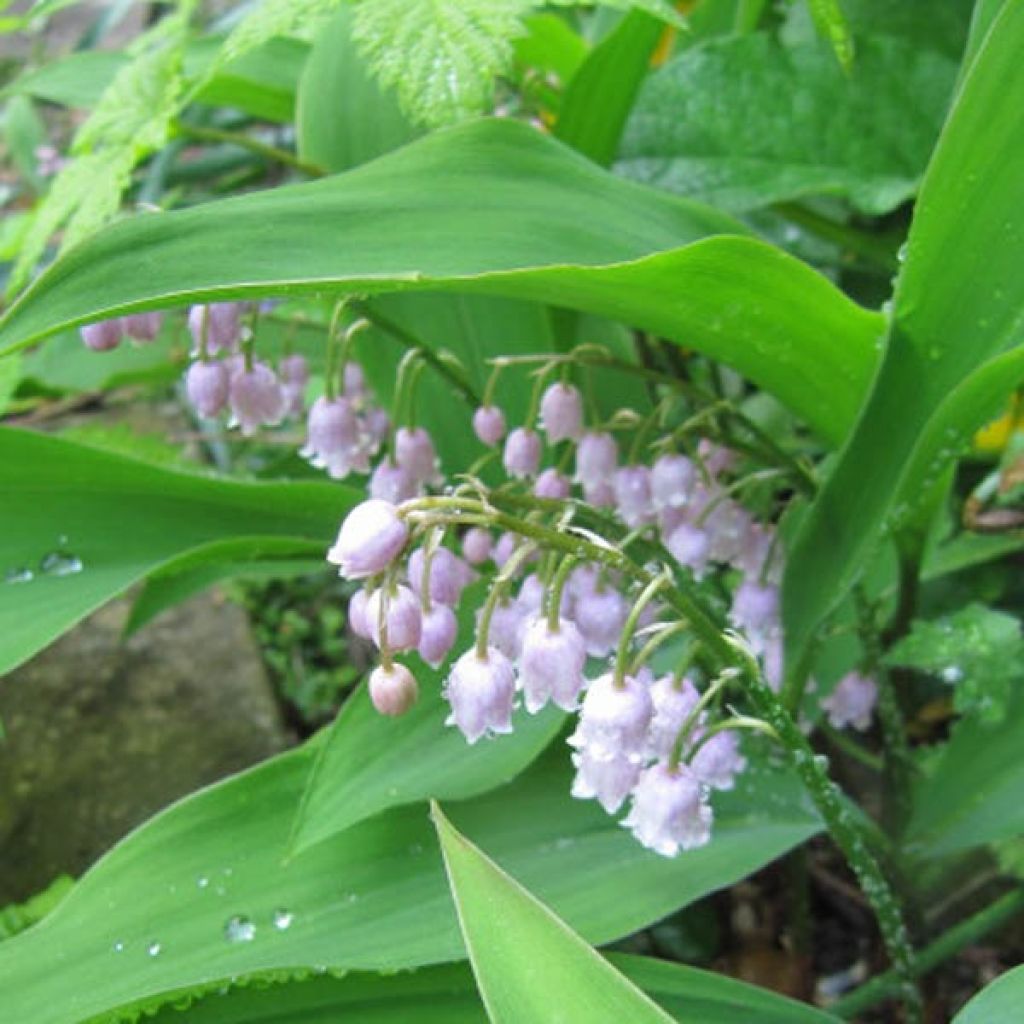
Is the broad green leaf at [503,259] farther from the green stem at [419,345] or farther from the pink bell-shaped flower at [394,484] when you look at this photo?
the pink bell-shaped flower at [394,484]

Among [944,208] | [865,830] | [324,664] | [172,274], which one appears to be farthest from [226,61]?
[324,664]

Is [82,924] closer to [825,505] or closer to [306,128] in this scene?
[825,505]

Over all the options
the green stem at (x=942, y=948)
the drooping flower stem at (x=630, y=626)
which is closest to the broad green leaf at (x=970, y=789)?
the green stem at (x=942, y=948)

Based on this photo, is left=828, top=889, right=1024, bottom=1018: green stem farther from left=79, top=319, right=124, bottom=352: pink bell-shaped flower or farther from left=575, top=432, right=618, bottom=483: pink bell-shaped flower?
left=79, top=319, right=124, bottom=352: pink bell-shaped flower

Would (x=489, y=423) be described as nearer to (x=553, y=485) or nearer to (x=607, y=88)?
(x=553, y=485)

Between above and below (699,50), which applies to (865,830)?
below
